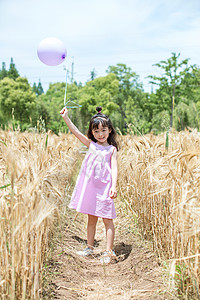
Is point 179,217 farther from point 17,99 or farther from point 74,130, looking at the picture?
point 17,99

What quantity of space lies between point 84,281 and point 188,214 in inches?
44.9

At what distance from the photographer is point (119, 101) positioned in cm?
3784

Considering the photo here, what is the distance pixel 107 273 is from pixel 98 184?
2.54 feet

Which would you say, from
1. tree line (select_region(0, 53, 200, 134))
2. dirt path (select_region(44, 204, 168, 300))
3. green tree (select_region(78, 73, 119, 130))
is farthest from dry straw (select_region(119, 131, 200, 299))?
green tree (select_region(78, 73, 119, 130))

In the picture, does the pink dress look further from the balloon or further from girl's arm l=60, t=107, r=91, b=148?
the balloon

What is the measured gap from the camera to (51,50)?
111 inches

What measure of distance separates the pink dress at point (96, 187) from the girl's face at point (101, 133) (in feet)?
0.32

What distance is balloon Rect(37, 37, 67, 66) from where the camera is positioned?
2.80 metres

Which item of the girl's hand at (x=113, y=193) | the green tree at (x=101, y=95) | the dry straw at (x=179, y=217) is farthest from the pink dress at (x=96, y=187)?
the green tree at (x=101, y=95)

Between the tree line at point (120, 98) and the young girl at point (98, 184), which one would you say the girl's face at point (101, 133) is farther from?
the tree line at point (120, 98)

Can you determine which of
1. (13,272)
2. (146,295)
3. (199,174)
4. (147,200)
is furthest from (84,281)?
(199,174)

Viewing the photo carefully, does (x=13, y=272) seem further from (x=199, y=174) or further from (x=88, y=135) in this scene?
(x=88, y=135)

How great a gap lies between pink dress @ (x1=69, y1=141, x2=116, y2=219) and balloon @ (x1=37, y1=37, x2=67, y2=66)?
0.93 metres

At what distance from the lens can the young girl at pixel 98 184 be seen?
2803 mm
